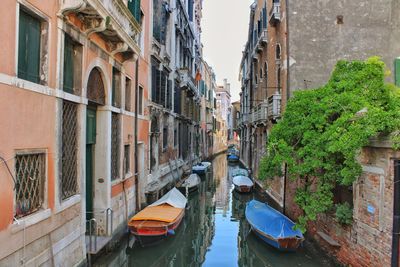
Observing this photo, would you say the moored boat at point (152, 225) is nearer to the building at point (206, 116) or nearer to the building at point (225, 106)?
the building at point (206, 116)

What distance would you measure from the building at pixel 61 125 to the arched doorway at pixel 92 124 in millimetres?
23

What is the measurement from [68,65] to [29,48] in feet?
4.53

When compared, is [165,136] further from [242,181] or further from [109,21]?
[109,21]

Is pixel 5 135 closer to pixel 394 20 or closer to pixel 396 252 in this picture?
pixel 396 252

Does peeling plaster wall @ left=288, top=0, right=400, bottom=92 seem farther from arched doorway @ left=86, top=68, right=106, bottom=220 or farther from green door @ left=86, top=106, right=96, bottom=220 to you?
green door @ left=86, top=106, right=96, bottom=220

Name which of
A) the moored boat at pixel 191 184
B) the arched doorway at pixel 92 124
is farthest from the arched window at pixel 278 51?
the arched doorway at pixel 92 124

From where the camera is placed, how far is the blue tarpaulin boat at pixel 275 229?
890 cm

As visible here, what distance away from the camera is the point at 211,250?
10.3 meters

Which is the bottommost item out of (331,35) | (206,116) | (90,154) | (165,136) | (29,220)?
(29,220)

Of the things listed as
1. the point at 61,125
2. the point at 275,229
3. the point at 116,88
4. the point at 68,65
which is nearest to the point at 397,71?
the point at 275,229

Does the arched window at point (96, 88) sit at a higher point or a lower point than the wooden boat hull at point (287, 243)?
higher

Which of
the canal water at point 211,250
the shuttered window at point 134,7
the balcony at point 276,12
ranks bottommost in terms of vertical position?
the canal water at point 211,250

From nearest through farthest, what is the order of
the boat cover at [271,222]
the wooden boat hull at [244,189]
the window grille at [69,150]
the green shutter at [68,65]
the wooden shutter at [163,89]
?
the window grille at [69,150] → the green shutter at [68,65] → the boat cover at [271,222] → the wooden shutter at [163,89] → the wooden boat hull at [244,189]

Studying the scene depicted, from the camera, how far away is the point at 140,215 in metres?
9.64
